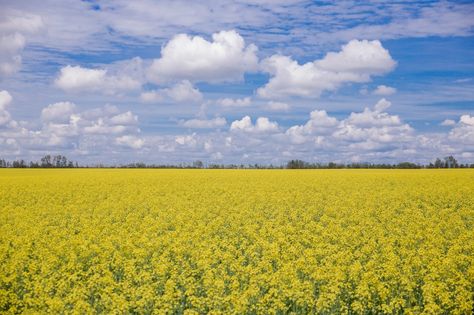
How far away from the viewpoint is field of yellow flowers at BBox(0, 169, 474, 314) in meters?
10.7

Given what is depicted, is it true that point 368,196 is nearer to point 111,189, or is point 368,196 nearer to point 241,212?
point 241,212

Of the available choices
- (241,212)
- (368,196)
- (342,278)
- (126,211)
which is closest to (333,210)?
(241,212)

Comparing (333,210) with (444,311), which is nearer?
(444,311)

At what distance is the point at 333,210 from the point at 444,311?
1349cm

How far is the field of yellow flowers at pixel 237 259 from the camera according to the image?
1068 cm

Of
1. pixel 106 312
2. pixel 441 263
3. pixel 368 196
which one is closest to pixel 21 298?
pixel 106 312

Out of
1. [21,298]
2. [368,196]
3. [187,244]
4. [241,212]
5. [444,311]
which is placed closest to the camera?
[444,311]

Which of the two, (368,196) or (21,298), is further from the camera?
(368,196)

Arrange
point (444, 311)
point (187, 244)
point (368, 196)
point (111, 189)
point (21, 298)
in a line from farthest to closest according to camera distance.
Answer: point (111, 189) < point (368, 196) < point (187, 244) < point (21, 298) < point (444, 311)

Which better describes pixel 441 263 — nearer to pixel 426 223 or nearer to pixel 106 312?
pixel 426 223

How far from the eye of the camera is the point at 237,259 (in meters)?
14.1

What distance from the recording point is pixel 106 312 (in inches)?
411

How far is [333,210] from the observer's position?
78.3ft

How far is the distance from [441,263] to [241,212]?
10.7 meters
